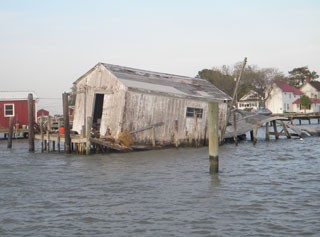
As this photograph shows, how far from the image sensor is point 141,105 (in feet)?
80.1

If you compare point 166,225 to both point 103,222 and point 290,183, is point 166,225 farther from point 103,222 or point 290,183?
point 290,183

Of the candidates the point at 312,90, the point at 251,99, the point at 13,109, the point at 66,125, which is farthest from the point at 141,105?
the point at 312,90

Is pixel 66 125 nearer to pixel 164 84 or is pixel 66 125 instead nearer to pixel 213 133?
pixel 164 84

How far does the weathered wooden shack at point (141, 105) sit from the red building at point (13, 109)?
658 inches

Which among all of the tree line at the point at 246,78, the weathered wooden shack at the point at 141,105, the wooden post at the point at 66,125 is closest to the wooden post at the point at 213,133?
the weathered wooden shack at the point at 141,105

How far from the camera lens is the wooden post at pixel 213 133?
15344mm

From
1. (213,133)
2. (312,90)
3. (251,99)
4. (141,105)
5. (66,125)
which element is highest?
(312,90)

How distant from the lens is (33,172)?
17953 mm

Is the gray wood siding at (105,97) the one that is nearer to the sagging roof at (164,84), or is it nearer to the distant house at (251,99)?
the sagging roof at (164,84)

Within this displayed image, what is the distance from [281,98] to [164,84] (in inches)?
2665

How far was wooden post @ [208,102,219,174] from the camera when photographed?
50.3 ft

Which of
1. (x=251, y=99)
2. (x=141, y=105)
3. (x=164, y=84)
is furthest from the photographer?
(x=251, y=99)

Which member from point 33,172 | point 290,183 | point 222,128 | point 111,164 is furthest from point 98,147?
point 290,183

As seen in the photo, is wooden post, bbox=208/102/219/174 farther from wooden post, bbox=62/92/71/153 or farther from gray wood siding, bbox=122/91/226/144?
wooden post, bbox=62/92/71/153
